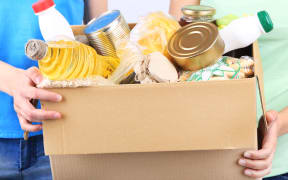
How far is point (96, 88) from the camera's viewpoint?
638mm

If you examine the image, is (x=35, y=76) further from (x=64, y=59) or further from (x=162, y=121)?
(x=162, y=121)

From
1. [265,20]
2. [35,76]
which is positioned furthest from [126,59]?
[265,20]

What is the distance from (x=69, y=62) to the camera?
66cm

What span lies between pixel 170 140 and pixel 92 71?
0.73ft

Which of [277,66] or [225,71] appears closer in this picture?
[225,71]

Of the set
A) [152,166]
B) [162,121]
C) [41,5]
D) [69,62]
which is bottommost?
[152,166]

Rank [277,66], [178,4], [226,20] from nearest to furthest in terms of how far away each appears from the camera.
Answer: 1. [226,20]
2. [277,66]
3. [178,4]

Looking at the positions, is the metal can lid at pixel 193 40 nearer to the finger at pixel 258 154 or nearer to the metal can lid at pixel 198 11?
the metal can lid at pixel 198 11

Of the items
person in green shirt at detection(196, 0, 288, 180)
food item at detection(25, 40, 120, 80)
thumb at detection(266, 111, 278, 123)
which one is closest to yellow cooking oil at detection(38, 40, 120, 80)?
food item at detection(25, 40, 120, 80)

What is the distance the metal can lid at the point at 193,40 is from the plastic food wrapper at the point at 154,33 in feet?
0.12

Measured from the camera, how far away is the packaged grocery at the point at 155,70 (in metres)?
0.68

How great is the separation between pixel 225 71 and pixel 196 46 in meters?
0.08

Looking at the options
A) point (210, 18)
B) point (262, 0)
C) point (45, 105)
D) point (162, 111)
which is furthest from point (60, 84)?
point (262, 0)

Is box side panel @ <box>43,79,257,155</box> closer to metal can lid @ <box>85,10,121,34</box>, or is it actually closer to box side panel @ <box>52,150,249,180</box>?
box side panel @ <box>52,150,249,180</box>
